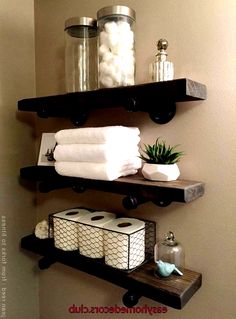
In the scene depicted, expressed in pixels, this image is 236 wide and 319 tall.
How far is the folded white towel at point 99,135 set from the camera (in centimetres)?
61

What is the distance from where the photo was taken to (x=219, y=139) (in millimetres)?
610

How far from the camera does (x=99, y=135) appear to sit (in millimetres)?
613

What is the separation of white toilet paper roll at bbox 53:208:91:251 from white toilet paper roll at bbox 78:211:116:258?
29mm

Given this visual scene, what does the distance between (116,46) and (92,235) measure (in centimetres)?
49

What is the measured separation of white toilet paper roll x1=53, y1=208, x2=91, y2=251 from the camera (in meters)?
0.75

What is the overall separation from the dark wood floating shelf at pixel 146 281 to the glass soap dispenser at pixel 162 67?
477mm

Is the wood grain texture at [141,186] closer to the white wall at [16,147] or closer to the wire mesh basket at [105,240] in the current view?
the wire mesh basket at [105,240]

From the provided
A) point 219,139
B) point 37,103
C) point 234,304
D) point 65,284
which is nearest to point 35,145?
point 37,103

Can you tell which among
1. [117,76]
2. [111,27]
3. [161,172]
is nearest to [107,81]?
A: [117,76]

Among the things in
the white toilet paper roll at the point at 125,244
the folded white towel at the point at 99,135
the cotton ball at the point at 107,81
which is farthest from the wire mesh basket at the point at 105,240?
the cotton ball at the point at 107,81

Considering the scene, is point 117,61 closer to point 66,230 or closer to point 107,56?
point 107,56

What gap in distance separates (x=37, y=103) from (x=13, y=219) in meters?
0.42

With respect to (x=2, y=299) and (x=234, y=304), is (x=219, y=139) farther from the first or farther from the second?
(x=2, y=299)

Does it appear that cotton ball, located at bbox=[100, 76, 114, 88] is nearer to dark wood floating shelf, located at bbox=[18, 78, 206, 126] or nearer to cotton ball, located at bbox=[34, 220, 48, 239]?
dark wood floating shelf, located at bbox=[18, 78, 206, 126]
